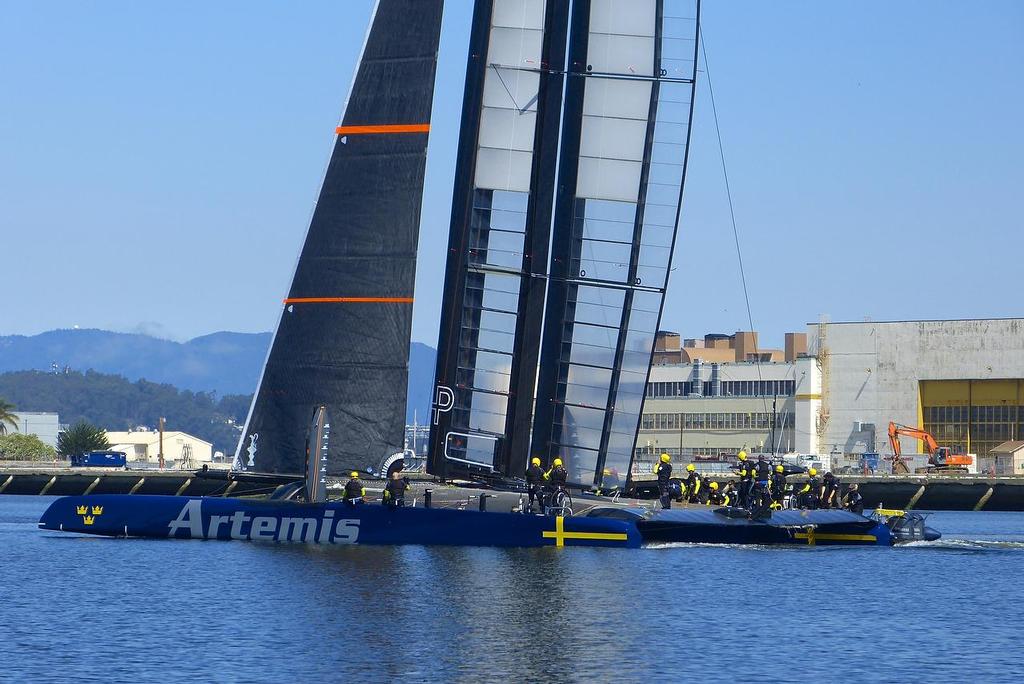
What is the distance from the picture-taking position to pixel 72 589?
2689 cm

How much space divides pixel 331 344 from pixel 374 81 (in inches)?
214

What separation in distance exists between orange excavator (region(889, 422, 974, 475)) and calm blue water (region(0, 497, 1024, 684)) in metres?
60.6

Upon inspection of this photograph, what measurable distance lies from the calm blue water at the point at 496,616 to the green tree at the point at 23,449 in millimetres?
97955

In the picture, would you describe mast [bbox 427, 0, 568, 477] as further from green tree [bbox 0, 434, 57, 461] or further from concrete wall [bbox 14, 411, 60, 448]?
concrete wall [bbox 14, 411, 60, 448]

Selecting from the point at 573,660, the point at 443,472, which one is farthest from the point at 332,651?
the point at 443,472

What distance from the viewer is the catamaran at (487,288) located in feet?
109

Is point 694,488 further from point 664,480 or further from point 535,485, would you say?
point 535,485

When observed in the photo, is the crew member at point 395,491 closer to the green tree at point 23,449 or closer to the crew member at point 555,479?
the crew member at point 555,479

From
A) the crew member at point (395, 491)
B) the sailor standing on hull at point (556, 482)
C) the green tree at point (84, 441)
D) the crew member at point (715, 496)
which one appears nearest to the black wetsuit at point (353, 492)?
the crew member at point (395, 491)

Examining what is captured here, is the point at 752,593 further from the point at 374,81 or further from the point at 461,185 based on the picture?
the point at 374,81

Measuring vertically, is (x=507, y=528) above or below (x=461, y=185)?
below

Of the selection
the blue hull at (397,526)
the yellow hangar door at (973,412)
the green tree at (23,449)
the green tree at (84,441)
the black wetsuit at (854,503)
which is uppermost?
the yellow hangar door at (973,412)

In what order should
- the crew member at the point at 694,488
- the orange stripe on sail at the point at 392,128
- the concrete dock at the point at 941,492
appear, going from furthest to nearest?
the concrete dock at the point at 941,492 → the crew member at the point at 694,488 → the orange stripe on sail at the point at 392,128

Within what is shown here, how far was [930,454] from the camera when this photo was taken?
99375 mm
